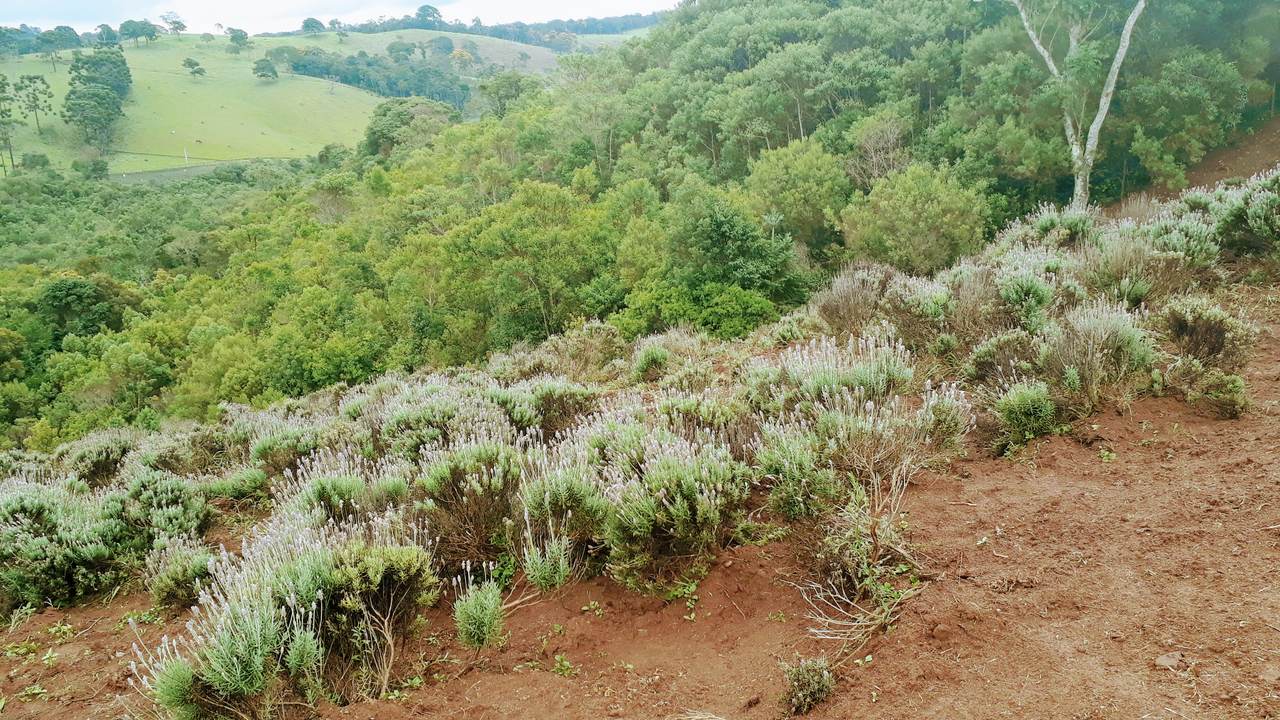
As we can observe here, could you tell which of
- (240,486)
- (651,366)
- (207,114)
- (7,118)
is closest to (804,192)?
(651,366)

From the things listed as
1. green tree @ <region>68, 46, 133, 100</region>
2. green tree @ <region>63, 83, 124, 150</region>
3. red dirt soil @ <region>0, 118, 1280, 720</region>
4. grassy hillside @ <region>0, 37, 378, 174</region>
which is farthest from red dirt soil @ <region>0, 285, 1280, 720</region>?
green tree @ <region>68, 46, 133, 100</region>

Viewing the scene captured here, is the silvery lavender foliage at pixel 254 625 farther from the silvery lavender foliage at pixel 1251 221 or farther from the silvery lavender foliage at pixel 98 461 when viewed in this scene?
the silvery lavender foliage at pixel 1251 221

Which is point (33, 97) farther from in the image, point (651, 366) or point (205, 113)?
point (651, 366)

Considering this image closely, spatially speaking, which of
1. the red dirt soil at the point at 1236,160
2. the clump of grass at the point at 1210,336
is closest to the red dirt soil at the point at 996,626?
the clump of grass at the point at 1210,336

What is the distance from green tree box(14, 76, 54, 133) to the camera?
305 ft

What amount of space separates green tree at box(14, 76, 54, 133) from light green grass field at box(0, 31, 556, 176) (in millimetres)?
1537

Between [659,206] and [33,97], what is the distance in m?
110

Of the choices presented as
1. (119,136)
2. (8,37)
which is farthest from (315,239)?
(8,37)

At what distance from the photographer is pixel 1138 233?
8484mm

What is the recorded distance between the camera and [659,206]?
31250mm

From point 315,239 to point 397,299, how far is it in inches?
849

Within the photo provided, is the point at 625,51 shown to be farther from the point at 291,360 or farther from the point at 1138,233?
the point at 1138,233

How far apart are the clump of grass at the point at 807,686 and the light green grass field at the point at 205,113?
11056 cm

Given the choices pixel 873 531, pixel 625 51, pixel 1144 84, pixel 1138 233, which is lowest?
pixel 873 531
